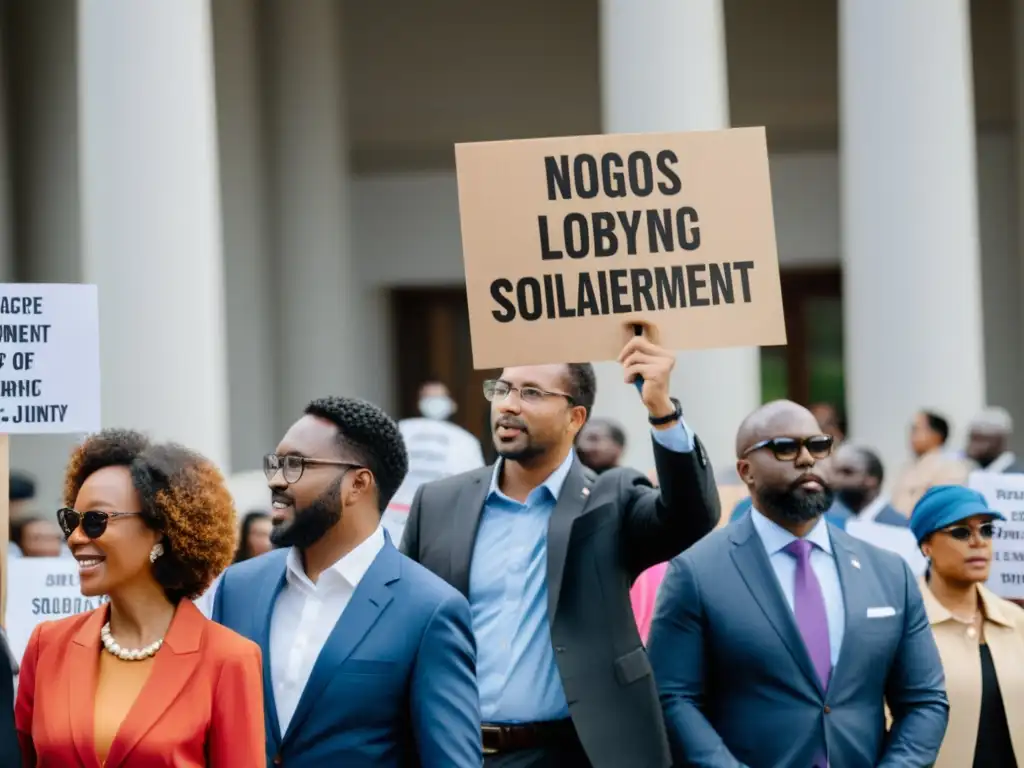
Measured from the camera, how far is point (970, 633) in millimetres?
6199

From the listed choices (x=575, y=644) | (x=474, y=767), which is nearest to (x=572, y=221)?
(x=575, y=644)

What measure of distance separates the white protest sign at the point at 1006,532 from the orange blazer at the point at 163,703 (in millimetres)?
3879

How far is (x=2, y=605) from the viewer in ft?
15.9

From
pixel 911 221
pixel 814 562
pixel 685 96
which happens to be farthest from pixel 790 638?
pixel 911 221

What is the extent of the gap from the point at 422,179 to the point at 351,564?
16.4 meters

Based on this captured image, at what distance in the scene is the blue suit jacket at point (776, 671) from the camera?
540cm

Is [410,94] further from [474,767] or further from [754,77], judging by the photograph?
[474,767]

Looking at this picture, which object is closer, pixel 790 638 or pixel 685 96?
pixel 790 638

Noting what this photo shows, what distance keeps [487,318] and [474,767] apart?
57.6 inches

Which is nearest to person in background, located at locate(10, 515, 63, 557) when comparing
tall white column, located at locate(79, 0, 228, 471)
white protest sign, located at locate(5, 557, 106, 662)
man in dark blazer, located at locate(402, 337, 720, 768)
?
white protest sign, located at locate(5, 557, 106, 662)

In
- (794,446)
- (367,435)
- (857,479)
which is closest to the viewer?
(367,435)

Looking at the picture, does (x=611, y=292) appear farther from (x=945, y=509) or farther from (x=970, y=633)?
(x=970, y=633)

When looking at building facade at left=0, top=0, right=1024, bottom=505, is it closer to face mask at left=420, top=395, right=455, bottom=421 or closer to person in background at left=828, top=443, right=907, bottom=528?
face mask at left=420, top=395, right=455, bottom=421

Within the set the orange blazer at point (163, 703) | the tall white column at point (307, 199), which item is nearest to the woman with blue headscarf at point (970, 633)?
the orange blazer at point (163, 703)
